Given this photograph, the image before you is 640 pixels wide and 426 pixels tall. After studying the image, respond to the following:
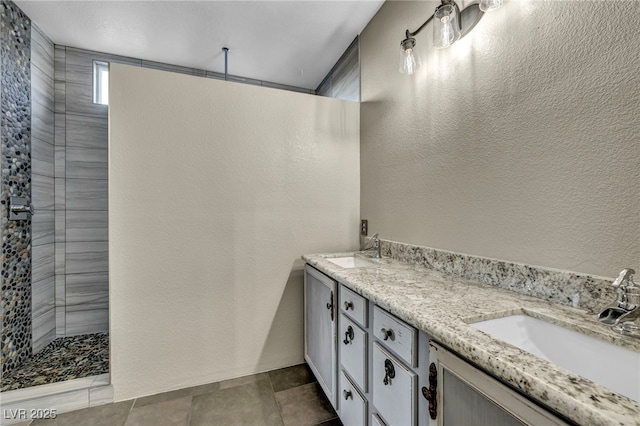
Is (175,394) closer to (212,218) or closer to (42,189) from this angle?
(212,218)

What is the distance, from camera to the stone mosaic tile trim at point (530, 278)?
820 millimetres

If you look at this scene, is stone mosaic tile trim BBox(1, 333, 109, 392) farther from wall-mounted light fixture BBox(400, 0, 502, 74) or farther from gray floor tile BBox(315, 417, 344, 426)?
wall-mounted light fixture BBox(400, 0, 502, 74)

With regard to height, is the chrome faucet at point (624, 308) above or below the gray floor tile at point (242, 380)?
above

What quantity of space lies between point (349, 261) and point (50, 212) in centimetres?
252

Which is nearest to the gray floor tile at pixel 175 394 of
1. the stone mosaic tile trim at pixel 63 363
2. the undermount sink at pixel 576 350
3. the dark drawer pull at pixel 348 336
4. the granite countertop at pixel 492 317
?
the stone mosaic tile trim at pixel 63 363

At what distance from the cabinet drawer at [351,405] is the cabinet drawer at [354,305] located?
0.33 m

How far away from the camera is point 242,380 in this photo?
1.85 m

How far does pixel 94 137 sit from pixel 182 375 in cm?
219

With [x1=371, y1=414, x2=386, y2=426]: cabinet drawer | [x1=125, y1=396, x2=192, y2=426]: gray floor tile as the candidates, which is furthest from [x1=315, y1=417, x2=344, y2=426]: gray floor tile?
[x1=125, y1=396, x2=192, y2=426]: gray floor tile

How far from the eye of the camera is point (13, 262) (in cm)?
182

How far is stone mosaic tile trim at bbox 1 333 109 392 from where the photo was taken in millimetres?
1673

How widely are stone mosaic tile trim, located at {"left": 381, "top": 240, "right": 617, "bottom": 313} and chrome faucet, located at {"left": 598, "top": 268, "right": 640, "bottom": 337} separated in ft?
0.24

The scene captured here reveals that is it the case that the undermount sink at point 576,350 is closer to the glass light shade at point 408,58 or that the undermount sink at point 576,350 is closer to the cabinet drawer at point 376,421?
the cabinet drawer at point 376,421

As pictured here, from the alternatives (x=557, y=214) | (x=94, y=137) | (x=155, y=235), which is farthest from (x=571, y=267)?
(x=94, y=137)
